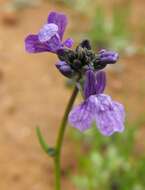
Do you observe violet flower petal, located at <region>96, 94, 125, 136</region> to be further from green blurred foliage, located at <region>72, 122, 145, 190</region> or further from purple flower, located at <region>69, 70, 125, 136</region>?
green blurred foliage, located at <region>72, 122, 145, 190</region>

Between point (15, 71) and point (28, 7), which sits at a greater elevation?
point (28, 7)

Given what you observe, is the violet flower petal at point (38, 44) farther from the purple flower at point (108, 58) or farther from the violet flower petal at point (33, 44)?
the purple flower at point (108, 58)

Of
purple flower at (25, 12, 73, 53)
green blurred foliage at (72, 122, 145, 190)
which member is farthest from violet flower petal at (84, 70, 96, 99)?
green blurred foliage at (72, 122, 145, 190)

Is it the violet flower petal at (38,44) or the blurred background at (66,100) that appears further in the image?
the blurred background at (66,100)

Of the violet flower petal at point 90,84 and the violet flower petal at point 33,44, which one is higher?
the violet flower petal at point 33,44

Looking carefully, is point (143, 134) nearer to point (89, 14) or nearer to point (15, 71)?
point (15, 71)

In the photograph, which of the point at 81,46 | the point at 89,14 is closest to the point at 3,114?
the point at 89,14

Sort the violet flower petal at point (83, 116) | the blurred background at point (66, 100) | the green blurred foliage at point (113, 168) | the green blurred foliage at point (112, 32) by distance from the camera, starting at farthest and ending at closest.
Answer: the green blurred foliage at point (112, 32), the blurred background at point (66, 100), the green blurred foliage at point (113, 168), the violet flower petal at point (83, 116)

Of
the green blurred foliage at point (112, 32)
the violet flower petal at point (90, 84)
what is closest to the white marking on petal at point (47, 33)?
the violet flower petal at point (90, 84)
